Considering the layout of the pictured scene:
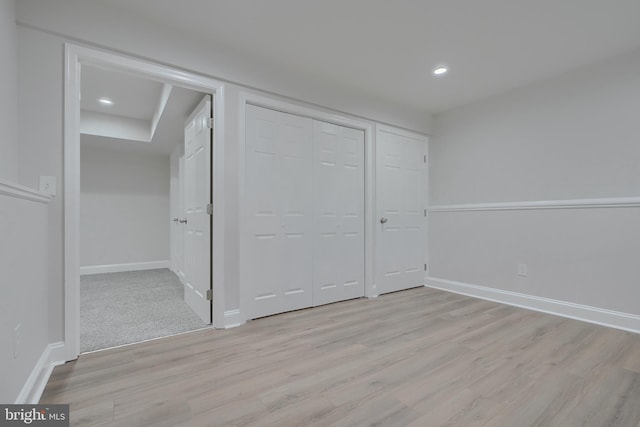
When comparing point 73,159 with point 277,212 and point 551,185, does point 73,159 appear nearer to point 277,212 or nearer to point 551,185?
point 277,212

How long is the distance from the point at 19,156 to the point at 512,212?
4.26m

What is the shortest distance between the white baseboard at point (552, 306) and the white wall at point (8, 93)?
13.9 ft

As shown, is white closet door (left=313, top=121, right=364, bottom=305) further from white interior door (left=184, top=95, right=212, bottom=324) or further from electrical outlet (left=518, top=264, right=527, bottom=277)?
electrical outlet (left=518, top=264, right=527, bottom=277)

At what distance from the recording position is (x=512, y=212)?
3.26 meters

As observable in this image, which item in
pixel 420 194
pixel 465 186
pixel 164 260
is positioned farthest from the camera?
pixel 164 260

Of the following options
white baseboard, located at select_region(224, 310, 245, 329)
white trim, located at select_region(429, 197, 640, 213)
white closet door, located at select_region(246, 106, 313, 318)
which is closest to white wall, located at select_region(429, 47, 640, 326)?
white trim, located at select_region(429, 197, 640, 213)

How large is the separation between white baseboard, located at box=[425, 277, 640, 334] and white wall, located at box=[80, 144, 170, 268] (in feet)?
17.3

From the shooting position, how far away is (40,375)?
157 cm

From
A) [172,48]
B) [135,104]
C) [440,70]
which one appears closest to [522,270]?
[440,70]

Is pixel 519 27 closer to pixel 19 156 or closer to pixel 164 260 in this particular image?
pixel 19 156

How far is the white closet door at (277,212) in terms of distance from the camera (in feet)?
8.79

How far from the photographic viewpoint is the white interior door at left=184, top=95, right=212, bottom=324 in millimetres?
2574

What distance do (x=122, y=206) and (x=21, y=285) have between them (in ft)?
15.6

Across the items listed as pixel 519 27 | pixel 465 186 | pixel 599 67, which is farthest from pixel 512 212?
pixel 519 27
